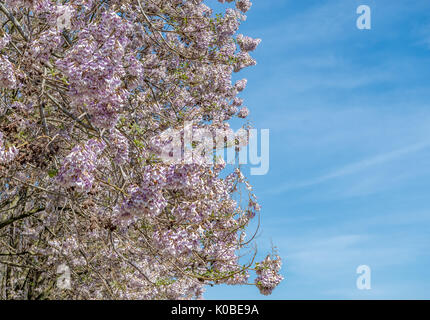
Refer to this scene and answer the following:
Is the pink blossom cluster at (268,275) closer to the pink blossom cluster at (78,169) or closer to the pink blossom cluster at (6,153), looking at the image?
the pink blossom cluster at (78,169)

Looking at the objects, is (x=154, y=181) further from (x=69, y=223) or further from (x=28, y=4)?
(x=69, y=223)

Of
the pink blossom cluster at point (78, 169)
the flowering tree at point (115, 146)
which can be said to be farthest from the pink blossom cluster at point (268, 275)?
the pink blossom cluster at point (78, 169)

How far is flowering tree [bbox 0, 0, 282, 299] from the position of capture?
180 inches

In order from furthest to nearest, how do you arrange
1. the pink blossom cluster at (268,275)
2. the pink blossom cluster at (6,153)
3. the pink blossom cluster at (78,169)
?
the pink blossom cluster at (268,275) < the pink blossom cluster at (6,153) < the pink blossom cluster at (78,169)

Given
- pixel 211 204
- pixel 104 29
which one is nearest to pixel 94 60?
pixel 104 29

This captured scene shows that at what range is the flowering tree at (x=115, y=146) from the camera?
4570 mm

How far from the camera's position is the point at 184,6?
9805 millimetres

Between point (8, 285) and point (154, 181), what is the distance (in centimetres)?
990

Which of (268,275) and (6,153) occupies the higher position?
(6,153)

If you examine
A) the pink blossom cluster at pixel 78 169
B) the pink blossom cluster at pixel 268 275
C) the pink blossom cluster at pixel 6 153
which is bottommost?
the pink blossom cluster at pixel 268 275

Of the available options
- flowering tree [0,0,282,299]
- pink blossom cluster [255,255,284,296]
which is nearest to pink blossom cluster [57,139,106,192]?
flowering tree [0,0,282,299]

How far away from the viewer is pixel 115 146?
5199mm

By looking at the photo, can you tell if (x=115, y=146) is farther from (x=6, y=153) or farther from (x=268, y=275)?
(x=268, y=275)

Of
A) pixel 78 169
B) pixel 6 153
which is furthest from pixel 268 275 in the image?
pixel 6 153
